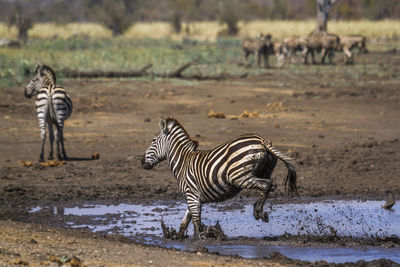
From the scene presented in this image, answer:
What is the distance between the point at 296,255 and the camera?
7535mm

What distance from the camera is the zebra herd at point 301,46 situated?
31.8 m

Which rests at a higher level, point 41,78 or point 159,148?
point 41,78

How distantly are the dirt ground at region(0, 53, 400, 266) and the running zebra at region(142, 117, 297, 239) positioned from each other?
87cm

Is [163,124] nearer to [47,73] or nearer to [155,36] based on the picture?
[47,73]

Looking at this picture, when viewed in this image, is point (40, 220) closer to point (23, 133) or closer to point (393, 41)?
point (23, 133)

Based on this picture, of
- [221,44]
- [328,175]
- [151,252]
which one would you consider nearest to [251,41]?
[221,44]

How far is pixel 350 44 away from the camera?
33.5m

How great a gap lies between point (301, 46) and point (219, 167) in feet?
87.0

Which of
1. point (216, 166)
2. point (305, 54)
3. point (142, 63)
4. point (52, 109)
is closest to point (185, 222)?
point (216, 166)

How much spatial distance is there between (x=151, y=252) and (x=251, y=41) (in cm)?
2574

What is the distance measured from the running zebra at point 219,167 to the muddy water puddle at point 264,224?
1.31ft

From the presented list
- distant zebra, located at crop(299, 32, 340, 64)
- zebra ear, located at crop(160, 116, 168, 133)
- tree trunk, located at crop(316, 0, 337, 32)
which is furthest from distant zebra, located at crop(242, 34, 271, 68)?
zebra ear, located at crop(160, 116, 168, 133)

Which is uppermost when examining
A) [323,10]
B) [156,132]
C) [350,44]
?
[323,10]

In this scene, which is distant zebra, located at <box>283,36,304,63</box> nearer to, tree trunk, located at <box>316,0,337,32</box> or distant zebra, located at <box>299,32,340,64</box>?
distant zebra, located at <box>299,32,340,64</box>
